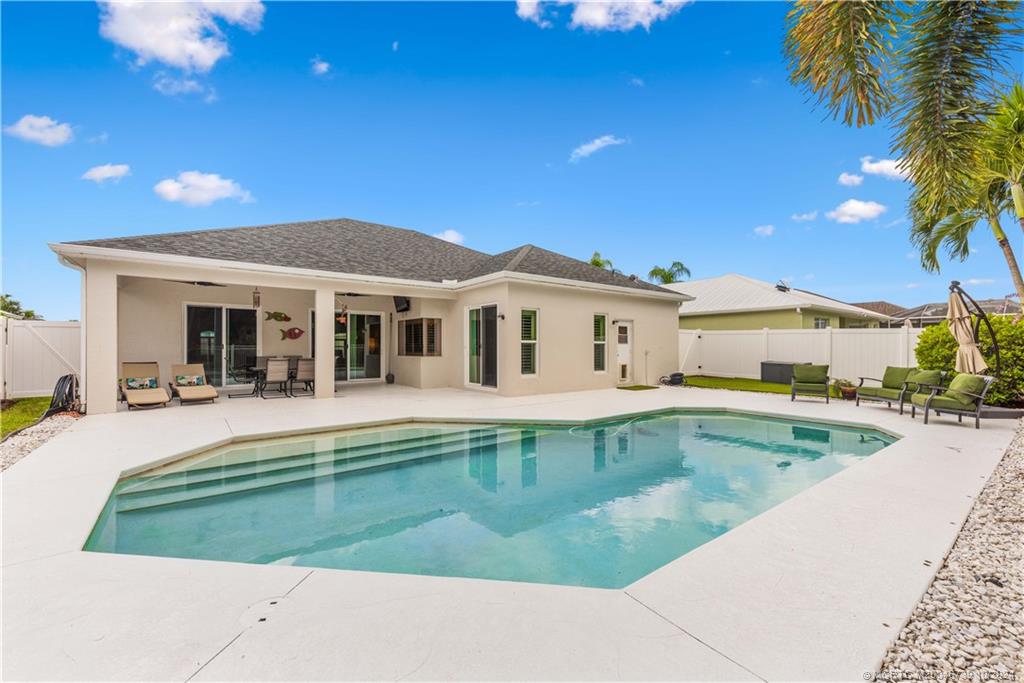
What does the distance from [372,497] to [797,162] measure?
786 inches

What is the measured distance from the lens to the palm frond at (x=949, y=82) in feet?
13.8

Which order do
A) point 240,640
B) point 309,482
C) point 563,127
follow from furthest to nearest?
point 563,127
point 309,482
point 240,640

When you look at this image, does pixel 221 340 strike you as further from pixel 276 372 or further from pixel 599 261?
pixel 599 261

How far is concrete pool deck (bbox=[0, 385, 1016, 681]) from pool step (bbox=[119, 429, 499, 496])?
105 cm

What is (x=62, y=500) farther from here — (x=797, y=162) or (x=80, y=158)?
(x=797, y=162)

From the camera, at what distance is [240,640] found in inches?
92.7

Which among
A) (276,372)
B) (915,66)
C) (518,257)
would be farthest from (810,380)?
(276,372)

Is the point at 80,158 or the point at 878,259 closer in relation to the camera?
the point at 80,158

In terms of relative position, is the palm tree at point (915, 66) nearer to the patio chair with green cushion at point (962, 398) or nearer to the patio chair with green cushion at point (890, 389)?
the patio chair with green cushion at point (962, 398)

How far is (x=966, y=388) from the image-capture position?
849 centimetres

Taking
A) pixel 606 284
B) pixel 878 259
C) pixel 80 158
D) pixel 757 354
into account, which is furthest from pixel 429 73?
pixel 878 259

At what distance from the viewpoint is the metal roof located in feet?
62.1

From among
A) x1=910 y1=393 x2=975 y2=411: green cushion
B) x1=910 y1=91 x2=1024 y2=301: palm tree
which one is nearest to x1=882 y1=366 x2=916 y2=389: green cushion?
x1=910 y1=393 x2=975 y2=411: green cushion

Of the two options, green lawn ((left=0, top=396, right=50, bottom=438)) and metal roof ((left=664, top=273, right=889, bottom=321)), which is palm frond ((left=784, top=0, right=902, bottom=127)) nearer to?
green lawn ((left=0, top=396, right=50, bottom=438))
